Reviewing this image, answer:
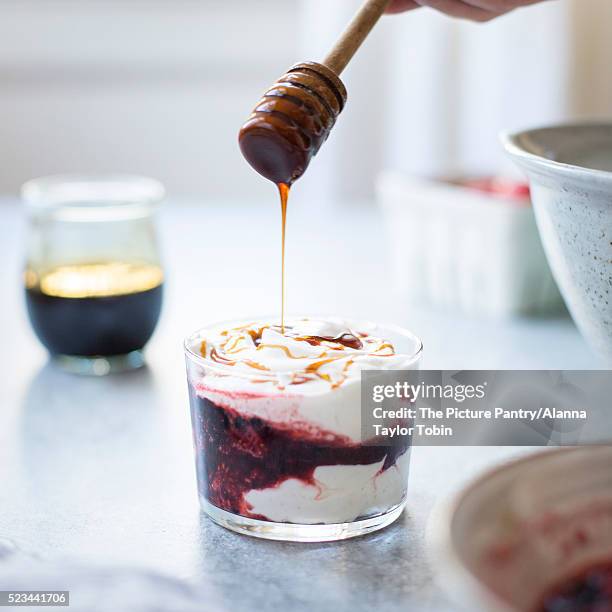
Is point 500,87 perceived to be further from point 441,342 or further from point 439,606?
point 439,606

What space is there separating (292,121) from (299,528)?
284mm

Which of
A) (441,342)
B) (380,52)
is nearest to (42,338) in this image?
(441,342)

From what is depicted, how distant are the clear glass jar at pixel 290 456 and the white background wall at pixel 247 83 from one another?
1.68 m

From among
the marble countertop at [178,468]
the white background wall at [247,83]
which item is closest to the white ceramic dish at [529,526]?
the marble countertop at [178,468]

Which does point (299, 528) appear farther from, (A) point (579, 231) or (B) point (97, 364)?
(B) point (97, 364)

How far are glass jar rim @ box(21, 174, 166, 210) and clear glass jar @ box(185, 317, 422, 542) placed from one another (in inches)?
16.9

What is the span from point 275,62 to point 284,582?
238cm

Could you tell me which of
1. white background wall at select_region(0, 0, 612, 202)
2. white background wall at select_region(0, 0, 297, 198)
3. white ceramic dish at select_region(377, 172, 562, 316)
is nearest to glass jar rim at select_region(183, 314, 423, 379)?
white ceramic dish at select_region(377, 172, 562, 316)

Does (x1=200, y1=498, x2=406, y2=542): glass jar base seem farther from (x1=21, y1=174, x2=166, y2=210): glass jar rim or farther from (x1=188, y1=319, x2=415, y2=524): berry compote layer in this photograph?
(x1=21, y1=174, x2=166, y2=210): glass jar rim

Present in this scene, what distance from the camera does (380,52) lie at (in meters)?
2.38

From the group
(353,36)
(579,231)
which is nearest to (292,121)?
(353,36)

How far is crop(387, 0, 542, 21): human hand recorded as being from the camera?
3.17 ft

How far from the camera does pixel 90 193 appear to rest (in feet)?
3.96
